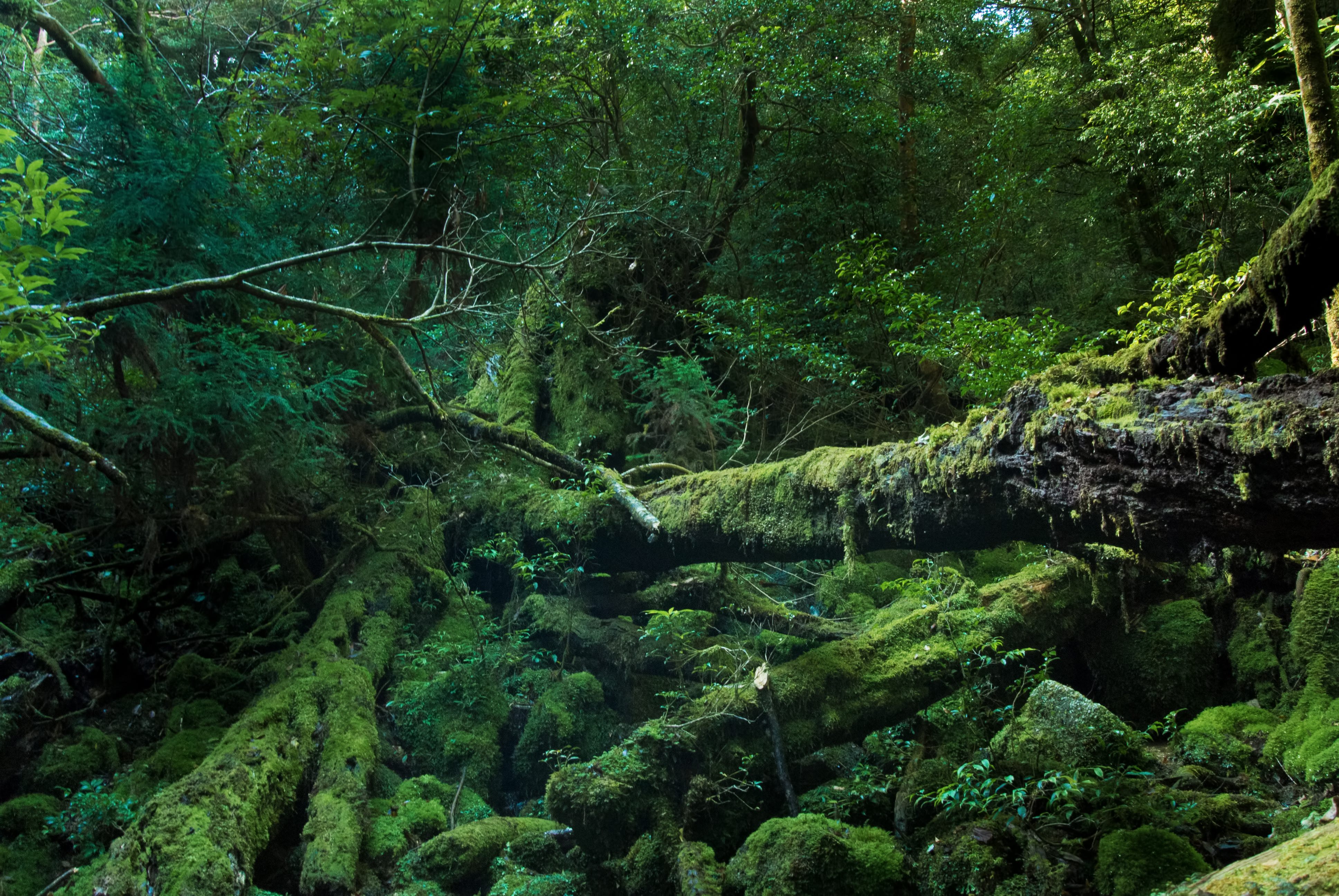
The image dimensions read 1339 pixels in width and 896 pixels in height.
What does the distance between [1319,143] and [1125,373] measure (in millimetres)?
1901

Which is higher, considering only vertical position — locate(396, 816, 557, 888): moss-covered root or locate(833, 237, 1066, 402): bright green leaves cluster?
locate(833, 237, 1066, 402): bright green leaves cluster

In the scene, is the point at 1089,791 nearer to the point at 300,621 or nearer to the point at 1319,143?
the point at 1319,143

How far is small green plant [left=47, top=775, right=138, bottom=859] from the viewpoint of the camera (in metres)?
5.07

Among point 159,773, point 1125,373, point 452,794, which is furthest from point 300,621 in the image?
point 1125,373

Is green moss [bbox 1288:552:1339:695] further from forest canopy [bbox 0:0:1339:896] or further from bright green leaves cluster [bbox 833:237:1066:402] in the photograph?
bright green leaves cluster [bbox 833:237:1066:402]

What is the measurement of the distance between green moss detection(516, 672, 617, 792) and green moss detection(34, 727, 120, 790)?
11.0 feet

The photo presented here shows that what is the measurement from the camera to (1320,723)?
4684 mm

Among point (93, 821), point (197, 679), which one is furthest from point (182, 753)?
point (197, 679)

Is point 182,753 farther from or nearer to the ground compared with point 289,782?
farther from the ground

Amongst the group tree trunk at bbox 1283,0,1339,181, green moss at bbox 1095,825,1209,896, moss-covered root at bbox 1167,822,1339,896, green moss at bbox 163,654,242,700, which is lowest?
green moss at bbox 1095,825,1209,896

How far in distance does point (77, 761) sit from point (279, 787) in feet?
6.41

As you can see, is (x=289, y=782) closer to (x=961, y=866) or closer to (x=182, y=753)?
(x=182, y=753)

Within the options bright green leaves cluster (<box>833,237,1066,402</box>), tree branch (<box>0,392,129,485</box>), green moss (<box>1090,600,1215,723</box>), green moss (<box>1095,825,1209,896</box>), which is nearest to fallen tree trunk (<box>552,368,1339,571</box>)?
green moss (<box>1095,825,1209,896</box>)

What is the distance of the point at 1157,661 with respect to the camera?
6.28 m
